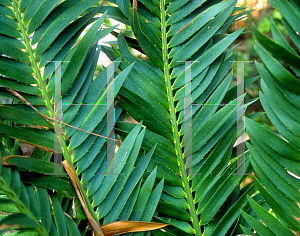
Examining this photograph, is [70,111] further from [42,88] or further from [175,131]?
[175,131]

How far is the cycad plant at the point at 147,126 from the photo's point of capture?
435 millimetres

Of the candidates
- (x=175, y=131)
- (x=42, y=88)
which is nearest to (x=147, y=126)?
(x=175, y=131)

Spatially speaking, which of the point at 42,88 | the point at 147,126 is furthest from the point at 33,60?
the point at 147,126

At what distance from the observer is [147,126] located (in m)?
0.50

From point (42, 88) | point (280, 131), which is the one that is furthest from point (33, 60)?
point (280, 131)

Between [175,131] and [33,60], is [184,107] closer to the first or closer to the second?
[175,131]

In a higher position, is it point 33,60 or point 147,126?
point 33,60

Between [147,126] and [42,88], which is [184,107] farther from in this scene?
[42,88]

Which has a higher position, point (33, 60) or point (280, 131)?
point (33, 60)

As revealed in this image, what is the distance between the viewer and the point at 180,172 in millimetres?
506

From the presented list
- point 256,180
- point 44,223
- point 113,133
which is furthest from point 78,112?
point 256,180

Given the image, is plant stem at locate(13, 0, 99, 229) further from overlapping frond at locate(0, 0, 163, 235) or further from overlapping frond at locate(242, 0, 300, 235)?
overlapping frond at locate(242, 0, 300, 235)

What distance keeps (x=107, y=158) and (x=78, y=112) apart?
0.31ft

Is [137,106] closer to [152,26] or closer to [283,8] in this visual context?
[152,26]
